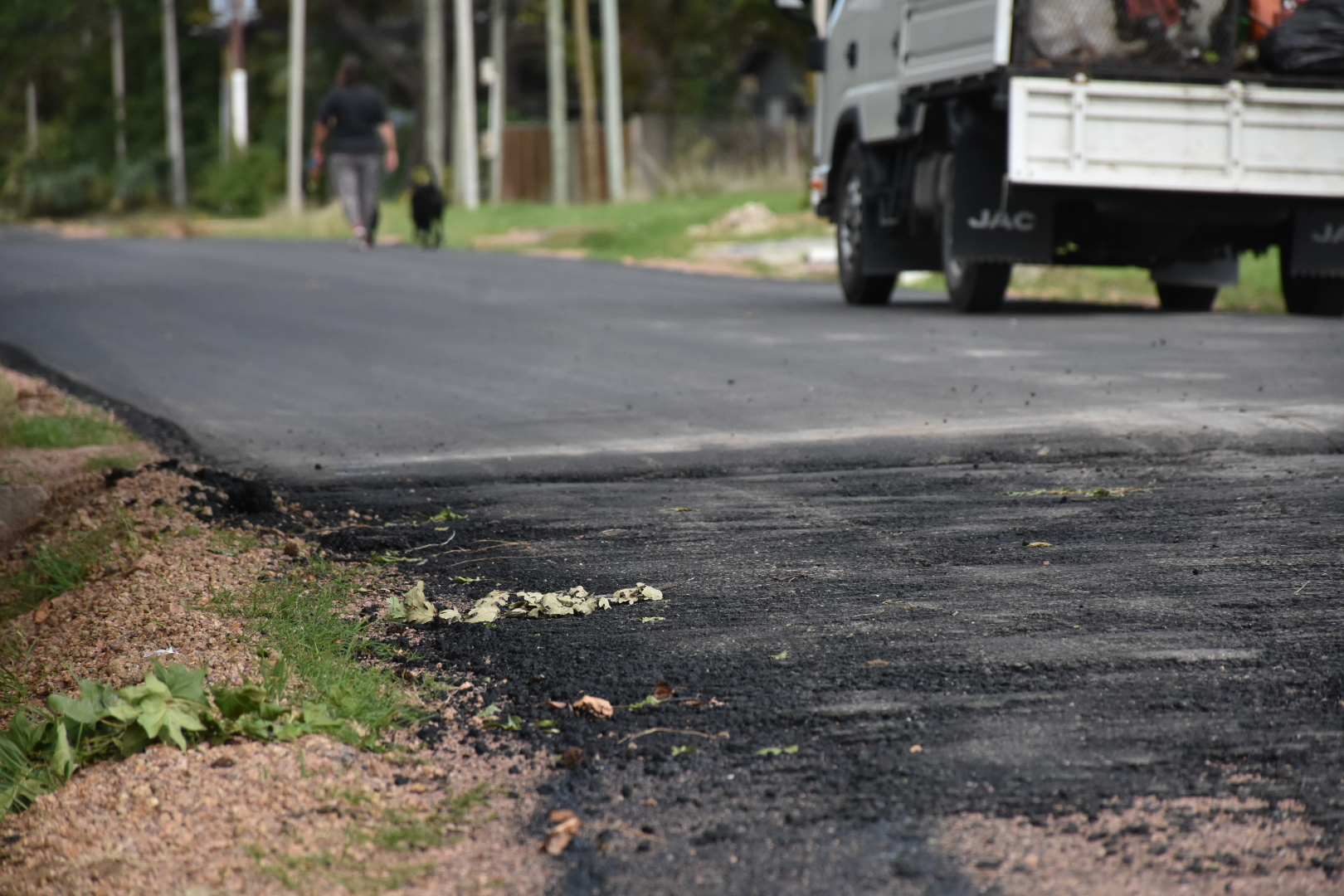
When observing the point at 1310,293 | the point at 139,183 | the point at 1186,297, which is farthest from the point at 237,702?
the point at 139,183

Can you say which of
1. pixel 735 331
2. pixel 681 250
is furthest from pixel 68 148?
pixel 735 331

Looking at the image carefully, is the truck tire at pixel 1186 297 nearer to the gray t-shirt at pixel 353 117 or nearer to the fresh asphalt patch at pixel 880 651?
the fresh asphalt patch at pixel 880 651

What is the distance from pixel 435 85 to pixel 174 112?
17538 millimetres

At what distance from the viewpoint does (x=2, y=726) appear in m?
3.24

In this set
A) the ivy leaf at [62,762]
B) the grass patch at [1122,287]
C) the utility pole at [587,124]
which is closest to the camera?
the ivy leaf at [62,762]

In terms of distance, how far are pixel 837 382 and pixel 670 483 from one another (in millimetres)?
2526

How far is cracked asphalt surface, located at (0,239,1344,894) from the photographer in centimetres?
259

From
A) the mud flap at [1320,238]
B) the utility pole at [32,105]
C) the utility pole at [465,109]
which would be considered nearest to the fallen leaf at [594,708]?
the mud flap at [1320,238]

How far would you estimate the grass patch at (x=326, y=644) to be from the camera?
300 centimetres

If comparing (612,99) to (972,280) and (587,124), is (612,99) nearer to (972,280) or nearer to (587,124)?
(587,124)

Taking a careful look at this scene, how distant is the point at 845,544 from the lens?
433 centimetres

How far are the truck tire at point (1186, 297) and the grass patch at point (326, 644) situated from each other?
30.4ft

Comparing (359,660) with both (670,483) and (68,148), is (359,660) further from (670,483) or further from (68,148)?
(68,148)

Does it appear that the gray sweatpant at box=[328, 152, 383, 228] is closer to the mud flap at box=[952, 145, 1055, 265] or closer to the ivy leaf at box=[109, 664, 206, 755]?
the mud flap at box=[952, 145, 1055, 265]
